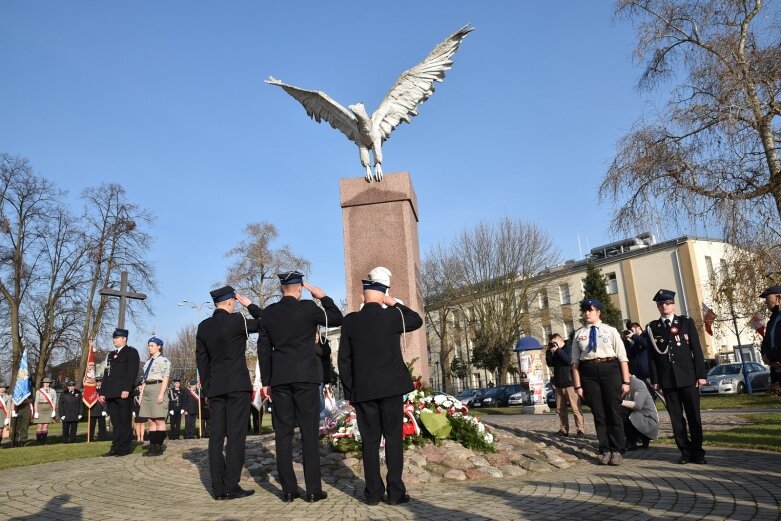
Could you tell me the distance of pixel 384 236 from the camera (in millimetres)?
9078

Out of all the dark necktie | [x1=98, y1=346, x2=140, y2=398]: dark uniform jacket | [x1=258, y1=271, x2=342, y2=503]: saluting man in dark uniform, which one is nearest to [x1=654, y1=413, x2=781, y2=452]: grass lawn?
the dark necktie

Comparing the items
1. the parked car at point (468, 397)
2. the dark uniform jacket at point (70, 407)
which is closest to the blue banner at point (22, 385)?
the dark uniform jacket at point (70, 407)

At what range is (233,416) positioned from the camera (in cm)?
576

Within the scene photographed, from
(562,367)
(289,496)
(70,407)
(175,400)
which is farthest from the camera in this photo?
(175,400)

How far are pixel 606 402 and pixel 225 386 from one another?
4.11 meters

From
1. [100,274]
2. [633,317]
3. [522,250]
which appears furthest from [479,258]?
[100,274]

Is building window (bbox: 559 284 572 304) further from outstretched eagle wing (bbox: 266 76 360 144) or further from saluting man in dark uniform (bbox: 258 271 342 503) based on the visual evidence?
saluting man in dark uniform (bbox: 258 271 342 503)

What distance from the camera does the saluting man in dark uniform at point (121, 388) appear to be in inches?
362

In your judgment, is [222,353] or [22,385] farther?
[22,385]

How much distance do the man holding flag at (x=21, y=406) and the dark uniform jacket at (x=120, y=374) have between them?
A: 21.9ft

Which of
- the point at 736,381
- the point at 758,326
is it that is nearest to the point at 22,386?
the point at 758,326

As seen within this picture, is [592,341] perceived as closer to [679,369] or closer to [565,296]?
[679,369]

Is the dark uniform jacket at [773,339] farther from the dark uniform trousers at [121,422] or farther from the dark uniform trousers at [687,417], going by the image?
the dark uniform trousers at [121,422]

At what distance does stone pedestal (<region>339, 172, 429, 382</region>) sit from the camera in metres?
8.85
